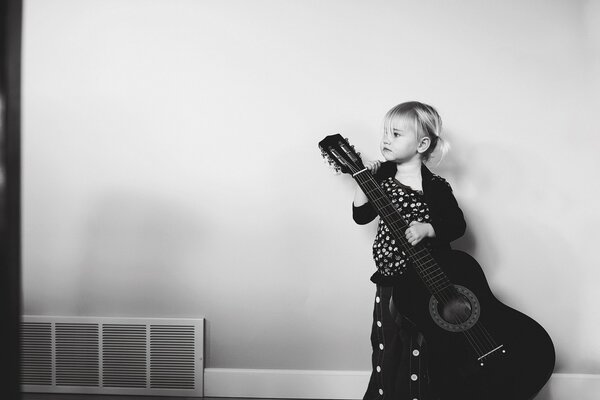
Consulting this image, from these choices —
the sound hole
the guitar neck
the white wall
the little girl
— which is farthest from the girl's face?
the sound hole

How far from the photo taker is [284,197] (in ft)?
5.43

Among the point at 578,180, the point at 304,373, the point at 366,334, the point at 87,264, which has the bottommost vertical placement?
the point at 304,373

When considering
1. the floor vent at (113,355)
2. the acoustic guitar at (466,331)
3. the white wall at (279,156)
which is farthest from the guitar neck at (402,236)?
the floor vent at (113,355)

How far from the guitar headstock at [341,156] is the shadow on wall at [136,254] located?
21.5 inches

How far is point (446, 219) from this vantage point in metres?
1.35

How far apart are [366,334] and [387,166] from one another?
1.95ft

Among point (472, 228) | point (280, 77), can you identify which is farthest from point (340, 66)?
point (472, 228)

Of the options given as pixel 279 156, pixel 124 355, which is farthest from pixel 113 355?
pixel 279 156

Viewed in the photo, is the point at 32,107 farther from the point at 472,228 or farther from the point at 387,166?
the point at 472,228

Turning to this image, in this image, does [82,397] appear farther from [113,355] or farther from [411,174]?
[411,174]

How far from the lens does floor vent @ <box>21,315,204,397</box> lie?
63.8 inches

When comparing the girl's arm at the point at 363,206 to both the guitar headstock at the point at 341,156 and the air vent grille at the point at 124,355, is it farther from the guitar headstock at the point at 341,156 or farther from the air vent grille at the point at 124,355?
the air vent grille at the point at 124,355

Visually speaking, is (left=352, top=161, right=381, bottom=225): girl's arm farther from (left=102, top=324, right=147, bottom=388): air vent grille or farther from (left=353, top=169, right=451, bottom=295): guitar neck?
(left=102, top=324, right=147, bottom=388): air vent grille

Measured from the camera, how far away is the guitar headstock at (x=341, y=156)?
136 centimetres
